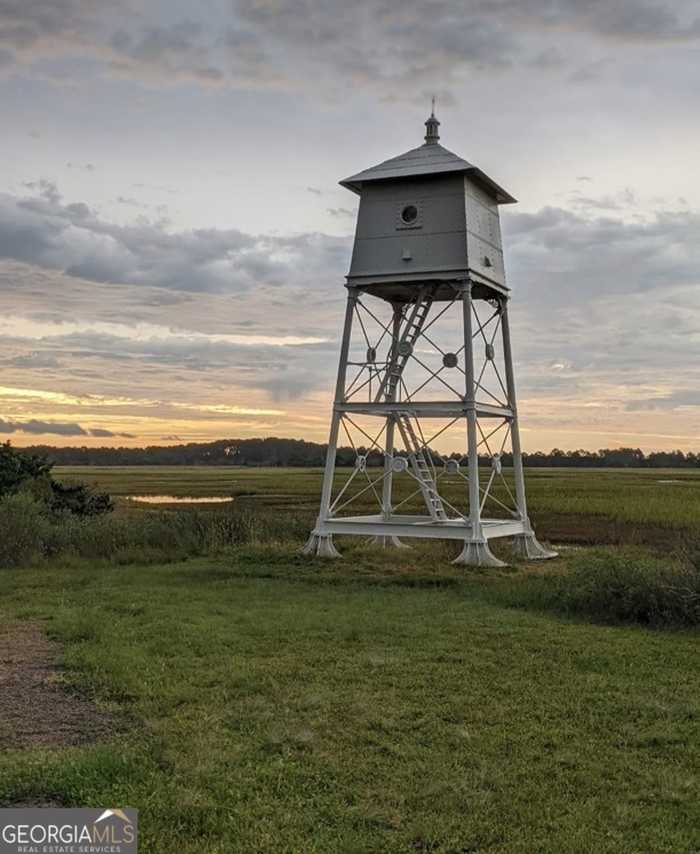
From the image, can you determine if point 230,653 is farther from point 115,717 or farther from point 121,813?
point 121,813

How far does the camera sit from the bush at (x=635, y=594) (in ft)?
46.7

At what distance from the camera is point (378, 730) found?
28.8 feet

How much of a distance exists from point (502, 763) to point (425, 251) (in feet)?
50.3

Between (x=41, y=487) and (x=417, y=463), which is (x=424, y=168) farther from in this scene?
(x=41, y=487)

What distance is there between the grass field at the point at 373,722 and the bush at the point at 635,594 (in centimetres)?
43

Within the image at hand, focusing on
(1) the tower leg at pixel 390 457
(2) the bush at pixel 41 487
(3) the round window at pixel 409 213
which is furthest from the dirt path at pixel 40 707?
(2) the bush at pixel 41 487

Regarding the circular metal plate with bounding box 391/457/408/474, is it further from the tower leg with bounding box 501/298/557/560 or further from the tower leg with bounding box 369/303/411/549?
the tower leg with bounding box 501/298/557/560

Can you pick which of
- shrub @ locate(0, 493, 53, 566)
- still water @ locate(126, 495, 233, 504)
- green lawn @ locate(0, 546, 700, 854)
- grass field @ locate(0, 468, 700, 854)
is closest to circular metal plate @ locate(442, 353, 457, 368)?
grass field @ locate(0, 468, 700, 854)

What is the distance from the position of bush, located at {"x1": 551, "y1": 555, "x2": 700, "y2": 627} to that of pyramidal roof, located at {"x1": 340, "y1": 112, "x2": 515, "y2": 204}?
974 centimetres

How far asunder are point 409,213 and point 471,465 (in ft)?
19.3

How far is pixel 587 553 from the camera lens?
79.2 feet

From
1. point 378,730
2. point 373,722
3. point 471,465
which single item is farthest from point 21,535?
point 378,730

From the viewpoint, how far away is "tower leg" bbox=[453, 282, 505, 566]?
2055cm

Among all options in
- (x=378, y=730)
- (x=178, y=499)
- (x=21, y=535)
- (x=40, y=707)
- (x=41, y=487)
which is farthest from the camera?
(x=178, y=499)
